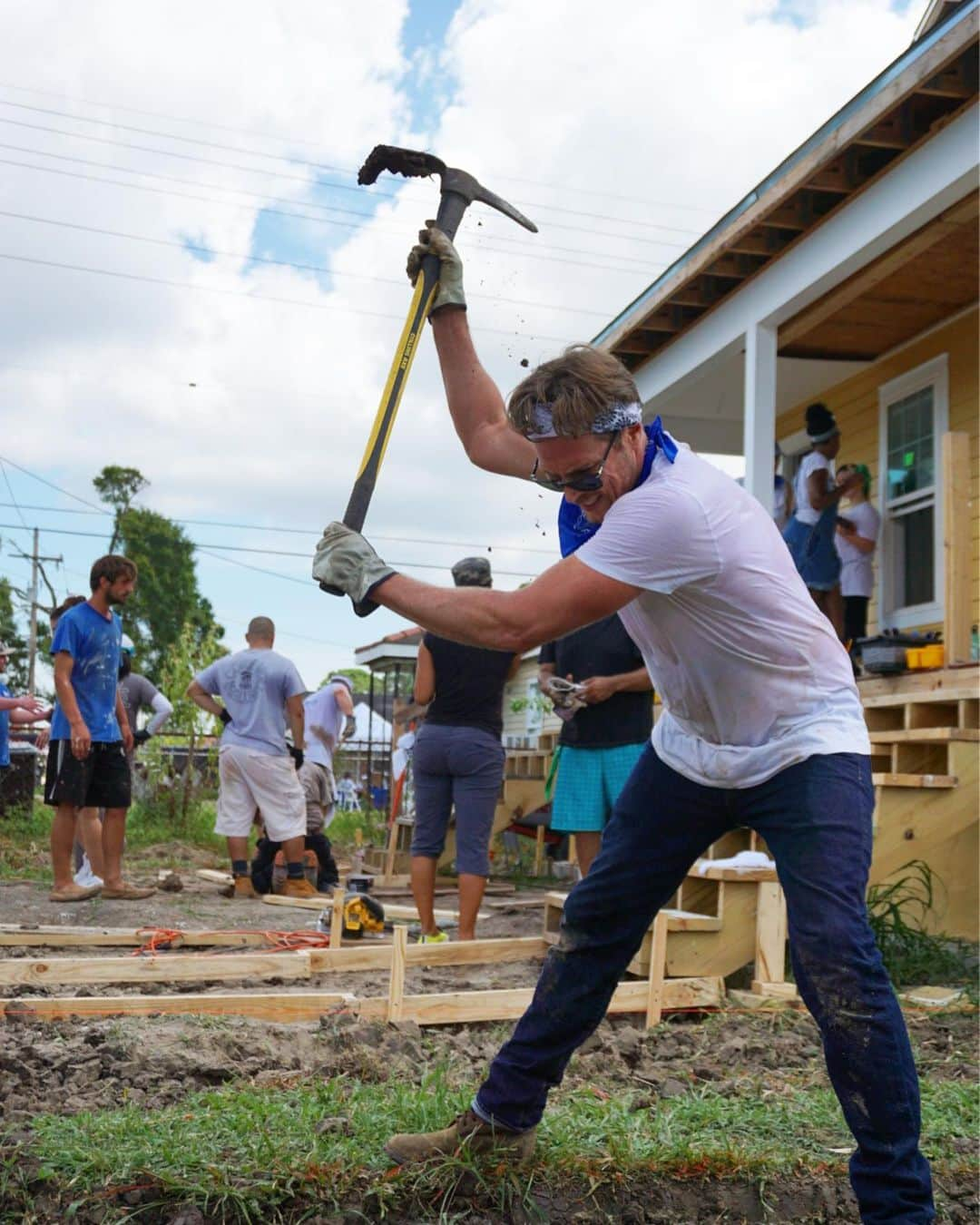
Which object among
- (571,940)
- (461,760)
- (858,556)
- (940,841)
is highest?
(858,556)

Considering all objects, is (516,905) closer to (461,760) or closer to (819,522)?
(461,760)

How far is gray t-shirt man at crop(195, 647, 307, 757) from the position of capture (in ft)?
32.0

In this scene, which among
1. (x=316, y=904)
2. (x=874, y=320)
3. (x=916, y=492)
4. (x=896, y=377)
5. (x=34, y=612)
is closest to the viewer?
(x=316, y=904)

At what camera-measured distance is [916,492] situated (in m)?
11.4

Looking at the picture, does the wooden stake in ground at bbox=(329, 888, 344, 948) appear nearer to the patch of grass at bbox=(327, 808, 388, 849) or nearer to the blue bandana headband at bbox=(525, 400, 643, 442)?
the blue bandana headband at bbox=(525, 400, 643, 442)

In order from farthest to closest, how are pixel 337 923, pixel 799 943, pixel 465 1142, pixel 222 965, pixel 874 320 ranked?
pixel 874 320, pixel 337 923, pixel 222 965, pixel 465 1142, pixel 799 943

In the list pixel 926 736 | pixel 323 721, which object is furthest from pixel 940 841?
pixel 323 721

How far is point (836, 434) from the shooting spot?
10.6 meters

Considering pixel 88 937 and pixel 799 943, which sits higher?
pixel 799 943

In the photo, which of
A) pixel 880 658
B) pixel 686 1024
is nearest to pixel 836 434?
pixel 880 658

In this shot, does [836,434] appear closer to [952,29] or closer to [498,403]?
[952,29]

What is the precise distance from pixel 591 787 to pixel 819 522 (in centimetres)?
459

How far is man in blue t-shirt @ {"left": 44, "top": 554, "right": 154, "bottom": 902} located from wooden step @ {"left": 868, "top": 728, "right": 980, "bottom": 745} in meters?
4.89

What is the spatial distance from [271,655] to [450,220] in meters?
6.22
